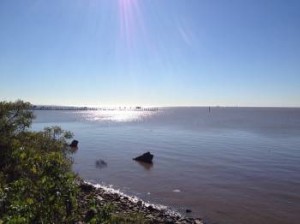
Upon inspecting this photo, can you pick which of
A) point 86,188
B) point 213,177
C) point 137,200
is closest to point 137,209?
point 137,200

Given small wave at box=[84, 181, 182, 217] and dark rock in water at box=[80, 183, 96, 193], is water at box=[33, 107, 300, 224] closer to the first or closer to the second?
small wave at box=[84, 181, 182, 217]

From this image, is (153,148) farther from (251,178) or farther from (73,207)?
(73,207)

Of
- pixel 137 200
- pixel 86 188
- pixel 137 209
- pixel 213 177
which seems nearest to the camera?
pixel 137 209

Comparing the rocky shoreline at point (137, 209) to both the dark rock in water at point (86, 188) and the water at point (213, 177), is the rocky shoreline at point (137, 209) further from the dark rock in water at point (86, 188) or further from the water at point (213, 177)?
the water at point (213, 177)

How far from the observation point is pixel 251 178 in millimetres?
35938

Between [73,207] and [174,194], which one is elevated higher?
[73,207]

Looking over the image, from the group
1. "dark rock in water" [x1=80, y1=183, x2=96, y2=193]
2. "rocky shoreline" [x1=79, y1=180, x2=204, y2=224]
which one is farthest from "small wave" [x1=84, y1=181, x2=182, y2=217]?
"dark rock in water" [x1=80, y1=183, x2=96, y2=193]

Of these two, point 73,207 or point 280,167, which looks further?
Result: point 280,167

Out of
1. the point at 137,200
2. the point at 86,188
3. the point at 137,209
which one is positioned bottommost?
the point at 137,200

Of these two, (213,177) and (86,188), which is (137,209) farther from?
(213,177)

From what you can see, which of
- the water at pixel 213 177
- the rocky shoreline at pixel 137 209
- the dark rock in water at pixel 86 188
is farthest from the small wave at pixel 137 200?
the dark rock in water at pixel 86 188

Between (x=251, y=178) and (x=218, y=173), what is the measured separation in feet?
12.7

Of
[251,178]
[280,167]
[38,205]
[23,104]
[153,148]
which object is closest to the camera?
[38,205]

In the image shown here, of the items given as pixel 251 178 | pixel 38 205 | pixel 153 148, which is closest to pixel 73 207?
pixel 38 205
